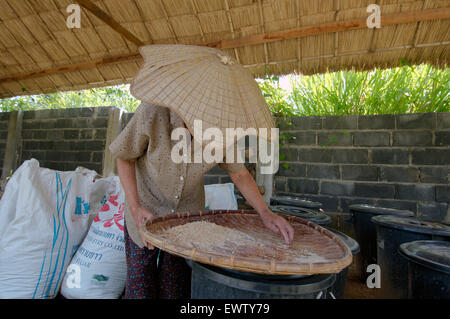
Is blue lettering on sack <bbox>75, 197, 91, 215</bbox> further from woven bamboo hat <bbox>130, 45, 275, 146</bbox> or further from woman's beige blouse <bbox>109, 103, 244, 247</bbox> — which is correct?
woven bamboo hat <bbox>130, 45, 275, 146</bbox>

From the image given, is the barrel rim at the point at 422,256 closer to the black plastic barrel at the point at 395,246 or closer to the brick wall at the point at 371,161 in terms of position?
the black plastic barrel at the point at 395,246

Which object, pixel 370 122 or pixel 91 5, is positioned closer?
pixel 91 5

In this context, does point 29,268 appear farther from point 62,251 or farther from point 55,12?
point 55,12

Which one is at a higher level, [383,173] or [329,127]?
[329,127]

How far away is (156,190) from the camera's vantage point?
4.66ft

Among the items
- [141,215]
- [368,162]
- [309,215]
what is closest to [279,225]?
[141,215]

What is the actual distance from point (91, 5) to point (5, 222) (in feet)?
5.82

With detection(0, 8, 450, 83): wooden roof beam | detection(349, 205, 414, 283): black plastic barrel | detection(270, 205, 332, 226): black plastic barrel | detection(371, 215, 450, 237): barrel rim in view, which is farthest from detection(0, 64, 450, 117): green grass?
detection(371, 215, 450, 237): barrel rim

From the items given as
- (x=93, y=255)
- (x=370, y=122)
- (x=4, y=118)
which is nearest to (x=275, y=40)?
(x=370, y=122)

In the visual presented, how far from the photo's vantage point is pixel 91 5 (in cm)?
226

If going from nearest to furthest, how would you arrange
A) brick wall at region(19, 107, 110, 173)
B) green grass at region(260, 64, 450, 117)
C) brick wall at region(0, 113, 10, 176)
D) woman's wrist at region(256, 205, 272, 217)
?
woman's wrist at region(256, 205, 272, 217)
green grass at region(260, 64, 450, 117)
brick wall at region(19, 107, 110, 173)
brick wall at region(0, 113, 10, 176)

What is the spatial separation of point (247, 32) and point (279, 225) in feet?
6.45

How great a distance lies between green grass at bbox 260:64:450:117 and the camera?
3.21m

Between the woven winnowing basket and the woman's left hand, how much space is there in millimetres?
24
